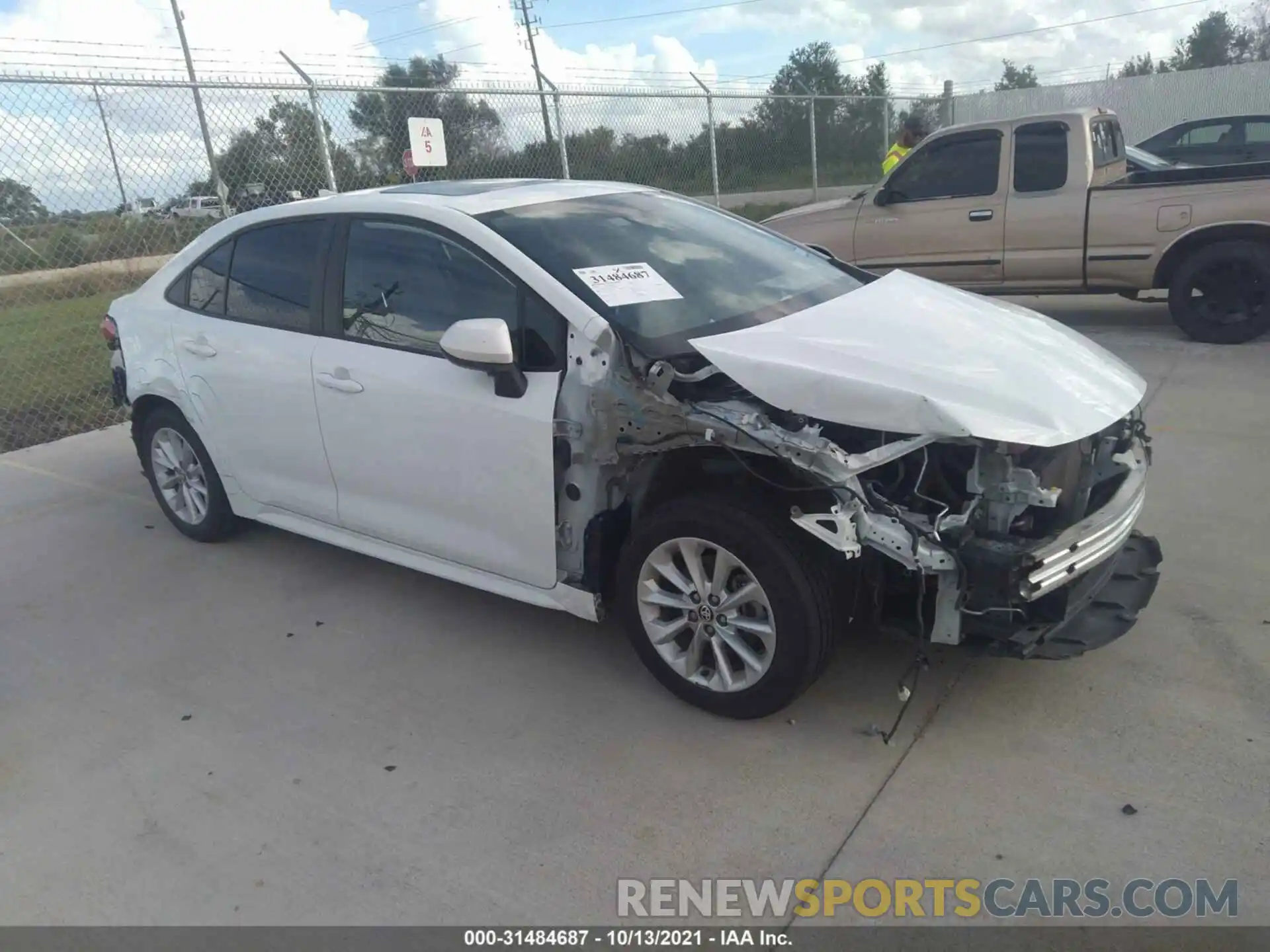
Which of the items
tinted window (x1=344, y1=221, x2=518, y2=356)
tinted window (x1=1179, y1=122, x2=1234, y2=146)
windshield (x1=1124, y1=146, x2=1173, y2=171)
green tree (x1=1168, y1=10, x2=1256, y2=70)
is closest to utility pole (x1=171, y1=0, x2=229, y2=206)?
tinted window (x1=344, y1=221, x2=518, y2=356)

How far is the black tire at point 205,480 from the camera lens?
4.87 meters

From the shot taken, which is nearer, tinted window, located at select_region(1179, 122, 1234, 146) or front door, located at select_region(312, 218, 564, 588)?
front door, located at select_region(312, 218, 564, 588)

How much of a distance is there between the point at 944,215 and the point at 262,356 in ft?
20.9

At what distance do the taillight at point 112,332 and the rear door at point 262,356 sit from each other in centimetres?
59

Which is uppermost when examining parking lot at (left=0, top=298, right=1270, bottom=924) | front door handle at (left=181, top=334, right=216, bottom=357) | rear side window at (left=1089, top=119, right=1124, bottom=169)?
rear side window at (left=1089, top=119, right=1124, bottom=169)

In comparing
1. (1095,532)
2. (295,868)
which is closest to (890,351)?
(1095,532)

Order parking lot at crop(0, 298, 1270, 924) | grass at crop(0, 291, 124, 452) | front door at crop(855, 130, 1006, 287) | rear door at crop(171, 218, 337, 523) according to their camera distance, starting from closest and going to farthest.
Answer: parking lot at crop(0, 298, 1270, 924) < rear door at crop(171, 218, 337, 523) < grass at crop(0, 291, 124, 452) < front door at crop(855, 130, 1006, 287)

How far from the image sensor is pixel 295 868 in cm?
280

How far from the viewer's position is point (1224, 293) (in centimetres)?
770

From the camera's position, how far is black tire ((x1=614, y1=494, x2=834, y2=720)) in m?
2.99

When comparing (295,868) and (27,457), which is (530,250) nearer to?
(295,868)

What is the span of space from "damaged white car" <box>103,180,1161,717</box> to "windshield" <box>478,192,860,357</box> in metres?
0.01

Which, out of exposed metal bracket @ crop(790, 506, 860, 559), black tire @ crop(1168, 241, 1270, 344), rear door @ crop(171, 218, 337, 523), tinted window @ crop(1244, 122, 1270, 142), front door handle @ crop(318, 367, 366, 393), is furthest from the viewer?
tinted window @ crop(1244, 122, 1270, 142)

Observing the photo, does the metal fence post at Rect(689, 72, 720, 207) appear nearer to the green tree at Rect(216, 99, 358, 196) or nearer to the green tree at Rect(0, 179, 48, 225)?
the green tree at Rect(216, 99, 358, 196)
